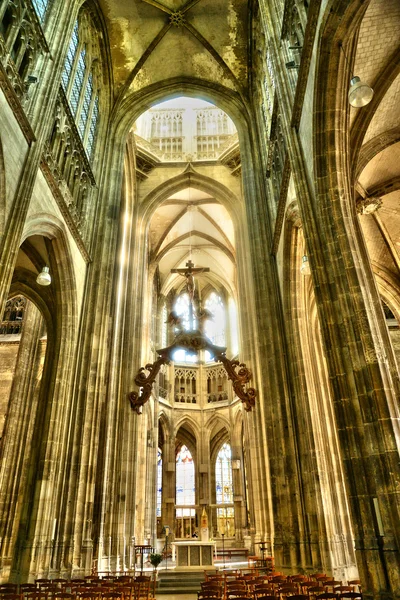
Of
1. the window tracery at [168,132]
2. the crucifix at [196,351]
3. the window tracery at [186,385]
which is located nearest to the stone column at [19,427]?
the crucifix at [196,351]

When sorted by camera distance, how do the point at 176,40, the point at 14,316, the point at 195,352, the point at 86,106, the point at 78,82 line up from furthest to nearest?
the point at 14,316 → the point at 176,40 → the point at 195,352 → the point at 86,106 → the point at 78,82

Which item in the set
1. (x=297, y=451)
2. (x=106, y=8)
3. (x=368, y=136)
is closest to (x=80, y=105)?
(x=106, y=8)

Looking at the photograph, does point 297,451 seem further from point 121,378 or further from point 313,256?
point 121,378

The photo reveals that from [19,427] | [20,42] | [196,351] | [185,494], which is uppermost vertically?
[20,42]

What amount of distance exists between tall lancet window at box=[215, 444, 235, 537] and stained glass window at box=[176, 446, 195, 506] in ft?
5.89

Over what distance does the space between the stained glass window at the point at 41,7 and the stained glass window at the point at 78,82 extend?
2596 mm

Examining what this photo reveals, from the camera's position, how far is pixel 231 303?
3247 centimetres

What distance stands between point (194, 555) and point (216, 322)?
818 inches

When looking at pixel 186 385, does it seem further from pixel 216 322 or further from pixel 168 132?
pixel 168 132

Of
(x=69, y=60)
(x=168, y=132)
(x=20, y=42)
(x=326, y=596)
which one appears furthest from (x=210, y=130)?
(x=326, y=596)

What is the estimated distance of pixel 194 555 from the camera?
14297 millimetres

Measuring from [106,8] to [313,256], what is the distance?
15330mm

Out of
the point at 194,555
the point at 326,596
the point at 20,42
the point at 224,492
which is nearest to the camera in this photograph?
the point at 326,596

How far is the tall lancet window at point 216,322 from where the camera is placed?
33406mm
